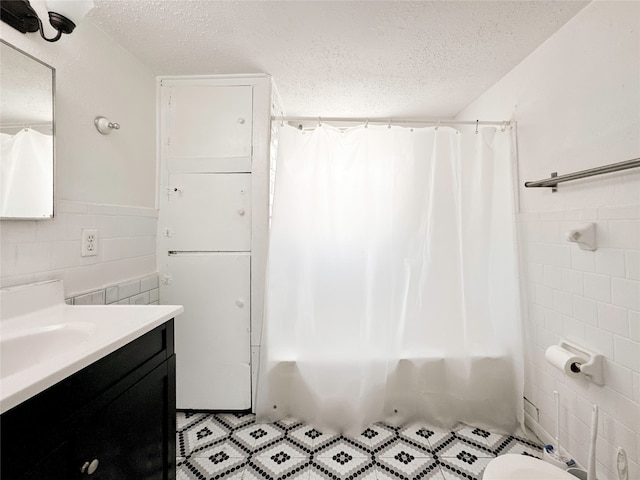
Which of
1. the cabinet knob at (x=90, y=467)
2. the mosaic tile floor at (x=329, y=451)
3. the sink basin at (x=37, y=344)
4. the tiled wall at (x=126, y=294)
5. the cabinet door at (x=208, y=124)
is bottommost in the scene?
the mosaic tile floor at (x=329, y=451)

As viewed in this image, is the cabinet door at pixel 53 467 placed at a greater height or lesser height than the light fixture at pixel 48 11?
lesser

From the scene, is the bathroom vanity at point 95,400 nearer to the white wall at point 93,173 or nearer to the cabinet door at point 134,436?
the cabinet door at point 134,436

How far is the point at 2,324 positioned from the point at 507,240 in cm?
233

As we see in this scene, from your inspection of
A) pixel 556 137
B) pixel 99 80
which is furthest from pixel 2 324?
pixel 556 137

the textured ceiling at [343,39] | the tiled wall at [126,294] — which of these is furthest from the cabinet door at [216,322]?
the textured ceiling at [343,39]

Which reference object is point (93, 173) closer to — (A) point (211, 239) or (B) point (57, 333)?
(A) point (211, 239)

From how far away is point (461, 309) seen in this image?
1793 mm

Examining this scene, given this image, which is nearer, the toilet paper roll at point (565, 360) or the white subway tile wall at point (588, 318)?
the white subway tile wall at point (588, 318)

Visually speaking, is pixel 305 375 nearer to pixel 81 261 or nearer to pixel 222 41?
pixel 81 261

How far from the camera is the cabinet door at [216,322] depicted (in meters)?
1.88

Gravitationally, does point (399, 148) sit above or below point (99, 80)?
below

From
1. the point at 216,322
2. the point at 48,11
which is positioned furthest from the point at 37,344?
the point at 48,11

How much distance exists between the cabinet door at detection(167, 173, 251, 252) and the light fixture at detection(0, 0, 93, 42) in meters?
0.86

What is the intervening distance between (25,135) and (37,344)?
744mm
